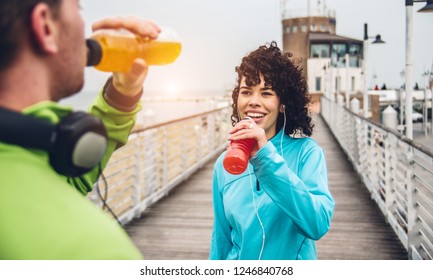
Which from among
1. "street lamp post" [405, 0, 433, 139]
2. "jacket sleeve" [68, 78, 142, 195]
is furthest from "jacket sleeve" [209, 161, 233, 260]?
"street lamp post" [405, 0, 433, 139]

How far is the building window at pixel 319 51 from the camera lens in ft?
114

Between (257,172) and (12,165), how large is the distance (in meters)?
0.70

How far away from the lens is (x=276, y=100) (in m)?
1.44

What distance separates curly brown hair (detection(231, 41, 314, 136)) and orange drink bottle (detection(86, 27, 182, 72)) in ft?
1.68

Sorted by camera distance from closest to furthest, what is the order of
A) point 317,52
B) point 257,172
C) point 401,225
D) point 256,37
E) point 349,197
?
point 257,172, point 256,37, point 401,225, point 349,197, point 317,52

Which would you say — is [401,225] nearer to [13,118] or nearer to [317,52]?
[13,118]

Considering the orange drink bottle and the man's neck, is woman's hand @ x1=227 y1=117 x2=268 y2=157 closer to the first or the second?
the orange drink bottle

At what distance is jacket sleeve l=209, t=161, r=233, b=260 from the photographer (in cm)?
145

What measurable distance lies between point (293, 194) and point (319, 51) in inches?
1381

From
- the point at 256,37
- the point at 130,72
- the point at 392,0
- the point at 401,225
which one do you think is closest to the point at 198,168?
the point at 401,225

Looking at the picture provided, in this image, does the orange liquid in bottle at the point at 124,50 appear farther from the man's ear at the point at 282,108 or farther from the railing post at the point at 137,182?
the railing post at the point at 137,182

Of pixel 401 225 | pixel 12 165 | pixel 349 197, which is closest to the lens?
pixel 12 165

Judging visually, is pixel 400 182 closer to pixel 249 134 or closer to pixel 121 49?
pixel 249 134

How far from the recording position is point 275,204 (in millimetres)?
1277
